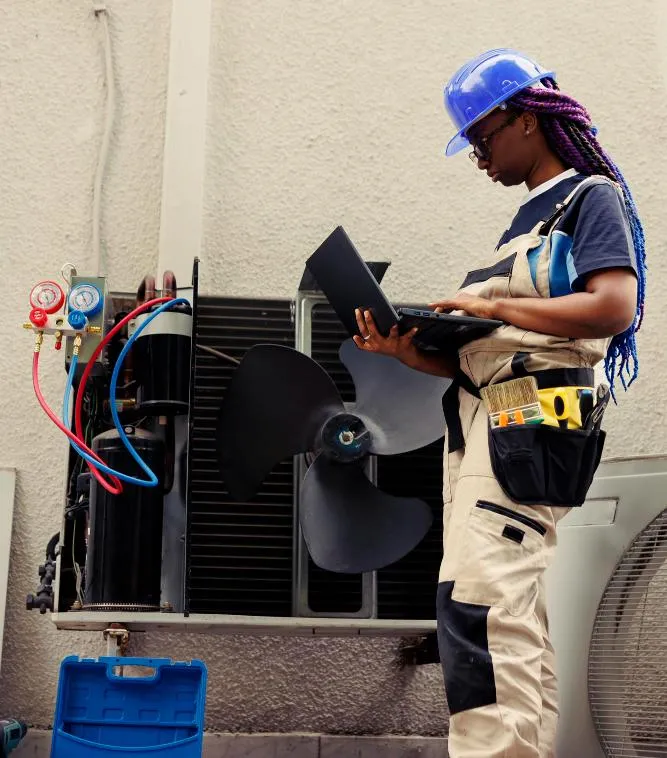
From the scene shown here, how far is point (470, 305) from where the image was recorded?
2.15 m

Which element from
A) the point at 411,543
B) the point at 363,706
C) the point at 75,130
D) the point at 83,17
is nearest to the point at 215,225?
the point at 75,130

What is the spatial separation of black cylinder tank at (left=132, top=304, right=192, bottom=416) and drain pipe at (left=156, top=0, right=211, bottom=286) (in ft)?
1.52

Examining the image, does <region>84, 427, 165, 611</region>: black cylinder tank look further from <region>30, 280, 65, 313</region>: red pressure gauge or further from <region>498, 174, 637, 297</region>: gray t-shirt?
<region>498, 174, 637, 297</region>: gray t-shirt

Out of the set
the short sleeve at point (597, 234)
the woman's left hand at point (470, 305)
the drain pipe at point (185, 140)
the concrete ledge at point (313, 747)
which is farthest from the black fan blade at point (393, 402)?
the concrete ledge at point (313, 747)

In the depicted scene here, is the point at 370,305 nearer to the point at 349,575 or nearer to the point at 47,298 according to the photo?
the point at 349,575

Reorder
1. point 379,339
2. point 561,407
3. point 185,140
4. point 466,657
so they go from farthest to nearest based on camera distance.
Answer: point 185,140
point 379,339
point 561,407
point 466,657

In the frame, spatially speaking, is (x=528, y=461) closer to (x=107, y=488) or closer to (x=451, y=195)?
(x=107, y=488)

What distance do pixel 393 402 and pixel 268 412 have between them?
35cm

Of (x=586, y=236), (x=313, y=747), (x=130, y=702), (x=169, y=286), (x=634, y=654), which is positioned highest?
(x=169, y=286)

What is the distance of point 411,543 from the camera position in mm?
2635

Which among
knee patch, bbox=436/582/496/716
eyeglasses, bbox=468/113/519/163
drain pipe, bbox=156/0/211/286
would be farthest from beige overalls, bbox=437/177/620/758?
drain pipe, bbox=156/0/211/286

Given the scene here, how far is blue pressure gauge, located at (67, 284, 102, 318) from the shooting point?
2.81 m

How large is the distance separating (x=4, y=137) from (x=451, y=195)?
1637 millimetres

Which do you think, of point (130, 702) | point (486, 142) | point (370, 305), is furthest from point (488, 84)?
point (130, 702)
